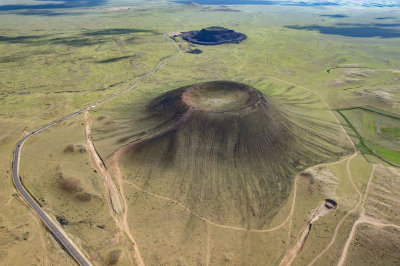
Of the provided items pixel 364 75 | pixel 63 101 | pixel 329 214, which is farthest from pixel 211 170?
pixel 364 75

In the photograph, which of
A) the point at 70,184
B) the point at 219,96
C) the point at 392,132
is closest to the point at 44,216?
the point at 70,184

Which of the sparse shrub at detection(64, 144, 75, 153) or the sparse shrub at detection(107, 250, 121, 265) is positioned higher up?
the sparse shrub at detection(64, 144, 75, 153)

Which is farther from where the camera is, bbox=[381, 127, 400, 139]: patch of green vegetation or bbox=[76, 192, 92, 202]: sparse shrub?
bbox=[381, 127, 400, 139]: patch of green vegetation

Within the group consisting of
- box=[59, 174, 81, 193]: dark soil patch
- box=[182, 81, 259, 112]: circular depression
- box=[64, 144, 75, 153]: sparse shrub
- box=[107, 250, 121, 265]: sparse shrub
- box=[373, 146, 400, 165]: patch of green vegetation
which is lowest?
box=[373, 146, 400, 165]: patch of green vegetation

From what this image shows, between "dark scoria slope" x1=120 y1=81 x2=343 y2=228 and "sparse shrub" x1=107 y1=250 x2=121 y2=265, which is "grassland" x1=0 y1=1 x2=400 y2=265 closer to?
"sparse shrub" x1=107 y1=250 x2=121 y2=265

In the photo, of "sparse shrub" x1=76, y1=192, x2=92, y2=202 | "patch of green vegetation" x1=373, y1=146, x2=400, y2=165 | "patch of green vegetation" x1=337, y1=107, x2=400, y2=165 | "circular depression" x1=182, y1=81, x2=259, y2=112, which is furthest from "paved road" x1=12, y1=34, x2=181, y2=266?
"patch of green vegetation" x1=373, y1=146, x2=400, y2=165

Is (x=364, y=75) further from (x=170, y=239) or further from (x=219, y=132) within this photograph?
(x=170, y=239)
